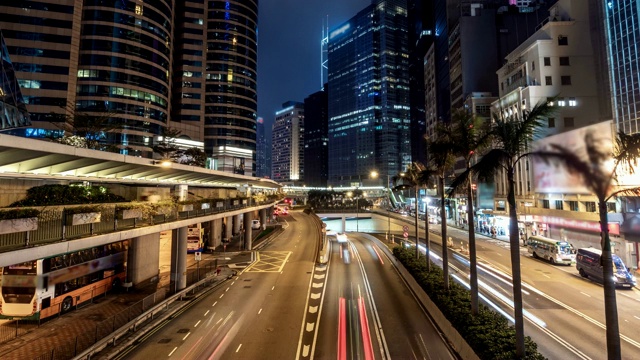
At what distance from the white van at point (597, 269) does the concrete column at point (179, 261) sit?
110 feet

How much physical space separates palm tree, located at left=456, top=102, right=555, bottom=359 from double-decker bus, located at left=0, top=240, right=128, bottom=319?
17.1m

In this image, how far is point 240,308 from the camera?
20.5m

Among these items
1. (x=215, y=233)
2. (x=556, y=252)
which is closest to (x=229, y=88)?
(x=215, y=233)

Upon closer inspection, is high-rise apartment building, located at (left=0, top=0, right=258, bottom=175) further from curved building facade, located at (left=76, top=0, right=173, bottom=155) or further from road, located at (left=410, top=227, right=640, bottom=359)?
road, located at (left=410, top=227, right=640, bottom=359)

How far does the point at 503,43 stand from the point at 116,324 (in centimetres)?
9529

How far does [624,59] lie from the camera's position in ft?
123

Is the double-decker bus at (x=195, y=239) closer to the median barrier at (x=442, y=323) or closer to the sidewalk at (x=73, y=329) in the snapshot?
the sidewalk at (x=73, y=329)

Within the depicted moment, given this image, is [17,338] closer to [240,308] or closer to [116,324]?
[116,324]

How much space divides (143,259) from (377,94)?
165065 mm

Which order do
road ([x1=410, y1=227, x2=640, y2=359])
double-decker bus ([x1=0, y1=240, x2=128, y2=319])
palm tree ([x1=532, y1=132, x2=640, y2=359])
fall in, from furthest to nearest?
1. double-decker bus ([x1=0, y1=240, x2=128, y2=319])
2. road ([x1=410, y1=227, x2=640, y2=359])
3. palm tree ([x1=532, y1=132, x2=640, y2=359])

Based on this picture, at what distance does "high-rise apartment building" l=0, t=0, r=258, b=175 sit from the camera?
200 ft

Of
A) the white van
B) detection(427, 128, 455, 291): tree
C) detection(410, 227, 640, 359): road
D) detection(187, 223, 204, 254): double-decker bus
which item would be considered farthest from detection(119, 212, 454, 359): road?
the white van

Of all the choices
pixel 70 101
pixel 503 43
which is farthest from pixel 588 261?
pixel 70 101

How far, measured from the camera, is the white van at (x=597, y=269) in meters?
24.3
